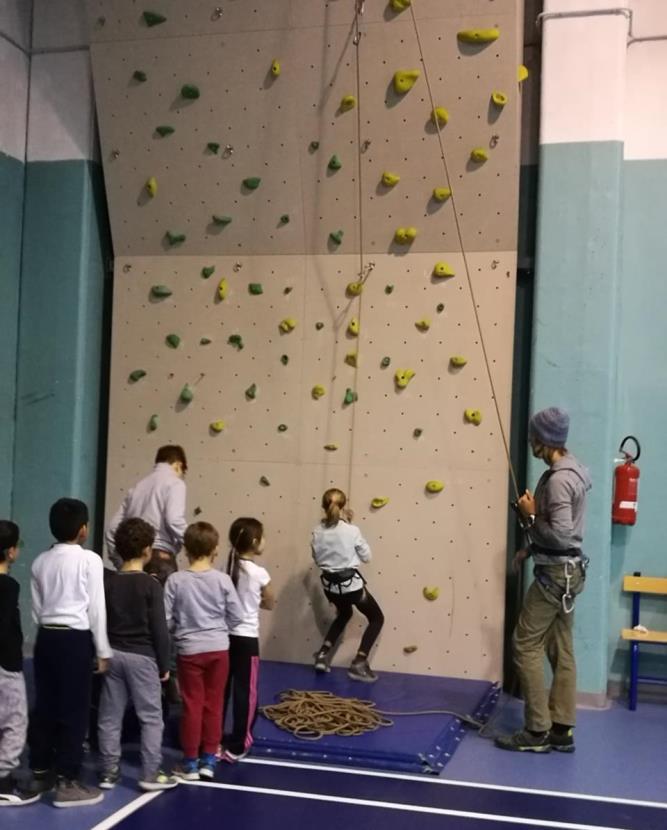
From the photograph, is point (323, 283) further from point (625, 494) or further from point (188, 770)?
point (188, 770)

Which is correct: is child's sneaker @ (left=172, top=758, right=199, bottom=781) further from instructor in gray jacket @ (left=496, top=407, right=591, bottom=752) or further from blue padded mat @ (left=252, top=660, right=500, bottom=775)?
instructor in gray jacket @ (left=496, top=407, right=591, bottom=752)

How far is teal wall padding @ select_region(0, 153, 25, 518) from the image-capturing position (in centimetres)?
656

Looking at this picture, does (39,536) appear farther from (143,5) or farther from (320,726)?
(143,5)

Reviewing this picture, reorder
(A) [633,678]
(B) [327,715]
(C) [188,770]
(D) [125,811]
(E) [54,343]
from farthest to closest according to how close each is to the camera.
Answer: (E) [54,343] < (A) [633,678] < (B) [327,715] < (C) [188,770] < (D) [125,811]

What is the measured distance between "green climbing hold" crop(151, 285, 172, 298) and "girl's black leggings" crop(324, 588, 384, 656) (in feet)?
7.32

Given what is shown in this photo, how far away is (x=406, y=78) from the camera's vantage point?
19.3 feet

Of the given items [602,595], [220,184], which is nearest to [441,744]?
[602,595]

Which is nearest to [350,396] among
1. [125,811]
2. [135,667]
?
[135,667]

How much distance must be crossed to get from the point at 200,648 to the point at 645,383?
323cm

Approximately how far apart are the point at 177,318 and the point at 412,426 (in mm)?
1725

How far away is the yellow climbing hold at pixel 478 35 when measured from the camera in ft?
18.7

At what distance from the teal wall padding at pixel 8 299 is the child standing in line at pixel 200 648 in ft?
8.86

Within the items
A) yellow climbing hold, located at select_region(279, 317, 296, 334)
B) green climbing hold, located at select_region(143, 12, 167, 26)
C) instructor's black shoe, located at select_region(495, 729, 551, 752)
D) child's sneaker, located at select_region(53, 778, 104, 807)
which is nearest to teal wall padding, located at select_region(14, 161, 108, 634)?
green climbing hold, located at select_region(143, 12, 167, 26)

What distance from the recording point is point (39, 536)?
6609 millimetres
